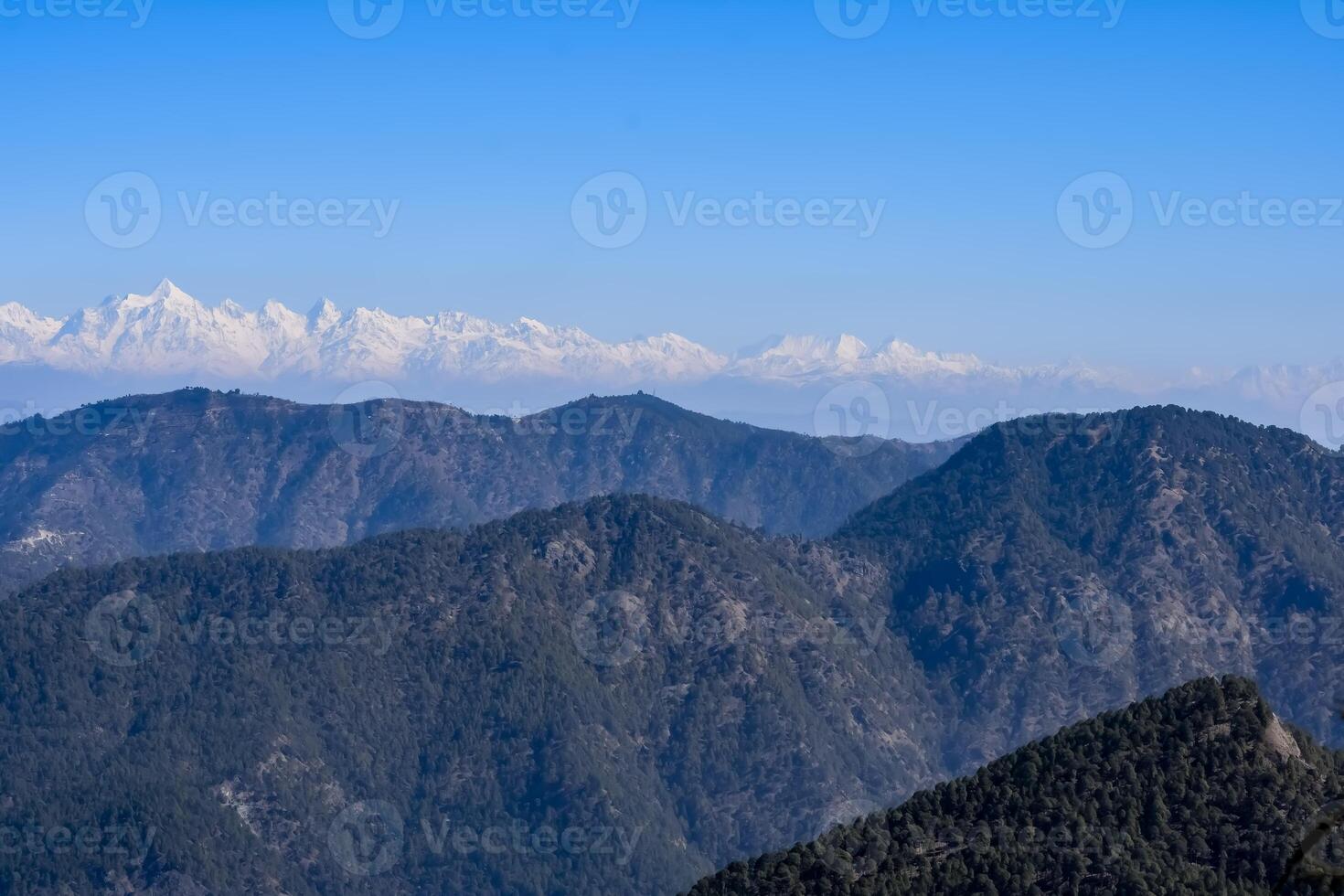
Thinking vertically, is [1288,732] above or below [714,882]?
above

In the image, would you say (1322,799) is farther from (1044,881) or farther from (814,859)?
(814,859)

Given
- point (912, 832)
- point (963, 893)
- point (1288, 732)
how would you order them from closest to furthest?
point (963, 893) → point (912, 832) → point (1288, 732)

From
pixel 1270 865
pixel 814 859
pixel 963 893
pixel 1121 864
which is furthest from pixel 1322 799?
pixel 814 859

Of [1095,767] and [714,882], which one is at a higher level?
[1095,767]

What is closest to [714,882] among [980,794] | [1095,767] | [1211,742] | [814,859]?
[814,859]

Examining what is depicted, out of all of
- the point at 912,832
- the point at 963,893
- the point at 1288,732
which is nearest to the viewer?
the point at 963,893

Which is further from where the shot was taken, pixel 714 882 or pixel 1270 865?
pixel 714 882

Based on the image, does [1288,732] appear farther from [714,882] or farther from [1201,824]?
[714,882]
